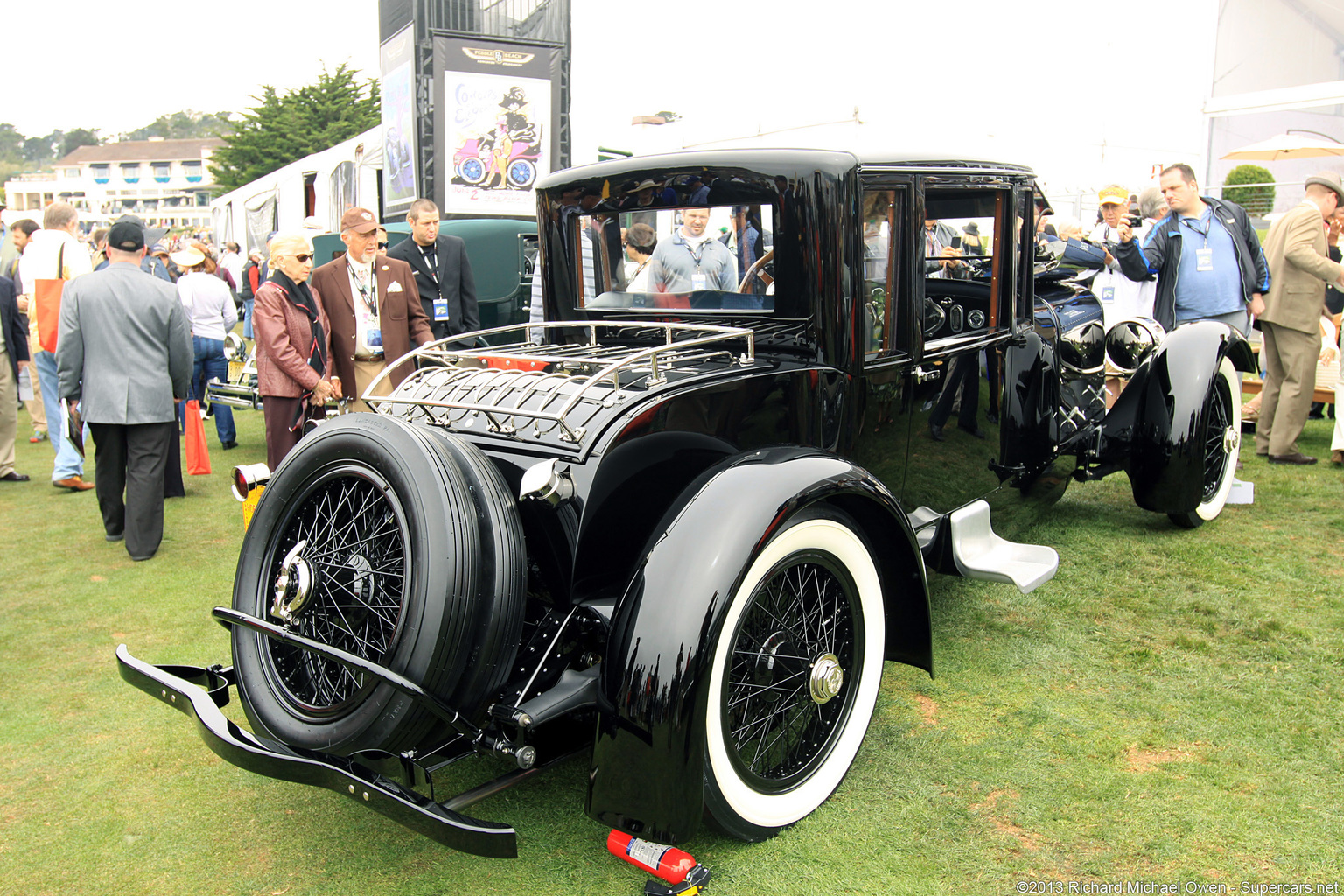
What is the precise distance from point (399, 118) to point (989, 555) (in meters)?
11.0

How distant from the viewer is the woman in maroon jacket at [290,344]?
211 inches

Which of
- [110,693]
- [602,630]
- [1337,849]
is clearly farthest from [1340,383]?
[110,693]

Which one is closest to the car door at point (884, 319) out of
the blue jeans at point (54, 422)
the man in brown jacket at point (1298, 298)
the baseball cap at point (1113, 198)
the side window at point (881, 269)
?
the side window at point (881, 269)

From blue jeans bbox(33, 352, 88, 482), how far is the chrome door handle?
634cm

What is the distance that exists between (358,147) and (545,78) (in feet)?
20.2

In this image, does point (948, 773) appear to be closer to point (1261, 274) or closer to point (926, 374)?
point (926, 374)

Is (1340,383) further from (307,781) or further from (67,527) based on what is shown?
(67,527)

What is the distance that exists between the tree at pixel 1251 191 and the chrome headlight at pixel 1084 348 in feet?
42.4

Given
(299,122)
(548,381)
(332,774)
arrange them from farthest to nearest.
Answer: (299,122), (548,381), (332,774)

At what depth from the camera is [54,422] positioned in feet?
24.3

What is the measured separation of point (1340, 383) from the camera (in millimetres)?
6312

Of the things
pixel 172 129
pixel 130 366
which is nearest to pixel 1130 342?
pixel 130 366

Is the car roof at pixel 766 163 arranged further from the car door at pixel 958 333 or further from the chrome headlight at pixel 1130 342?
the chrome headlight at pixel 1130 342

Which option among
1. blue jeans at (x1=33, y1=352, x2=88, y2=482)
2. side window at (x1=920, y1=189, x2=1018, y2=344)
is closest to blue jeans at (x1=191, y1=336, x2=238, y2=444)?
blue jeans at (x1=33, y1=352, x2=88, y2=482)
